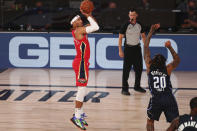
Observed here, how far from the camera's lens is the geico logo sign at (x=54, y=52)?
13680mm

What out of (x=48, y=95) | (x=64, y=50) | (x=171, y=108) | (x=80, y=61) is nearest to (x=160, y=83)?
(x=171, y=108)

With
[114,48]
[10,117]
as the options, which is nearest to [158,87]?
[10,117]

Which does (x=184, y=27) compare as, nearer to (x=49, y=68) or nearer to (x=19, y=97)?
(x=49, y=68)

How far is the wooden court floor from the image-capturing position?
8148 millimetres

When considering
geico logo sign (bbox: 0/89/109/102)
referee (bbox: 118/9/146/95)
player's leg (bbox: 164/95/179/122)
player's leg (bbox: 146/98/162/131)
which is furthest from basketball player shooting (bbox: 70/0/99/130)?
referee (bbox: 118/9/146/95)

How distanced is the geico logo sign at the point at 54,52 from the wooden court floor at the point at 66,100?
0.27m

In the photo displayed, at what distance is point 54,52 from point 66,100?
3.92 m

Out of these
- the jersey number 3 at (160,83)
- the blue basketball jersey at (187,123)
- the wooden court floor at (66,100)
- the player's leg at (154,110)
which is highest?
the jersey number 3 at (160,83)

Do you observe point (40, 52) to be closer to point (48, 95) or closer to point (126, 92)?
point (48, 95)

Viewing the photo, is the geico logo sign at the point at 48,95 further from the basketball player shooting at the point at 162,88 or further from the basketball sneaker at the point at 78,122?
the basketball player shooting at the point at 162,88

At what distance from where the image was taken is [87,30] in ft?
25.0

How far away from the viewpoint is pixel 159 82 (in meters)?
6.70

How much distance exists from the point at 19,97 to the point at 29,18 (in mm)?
5104

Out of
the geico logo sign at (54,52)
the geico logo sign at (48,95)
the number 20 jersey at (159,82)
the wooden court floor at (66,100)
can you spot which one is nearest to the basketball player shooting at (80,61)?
the wooden court floor at (66,100)
